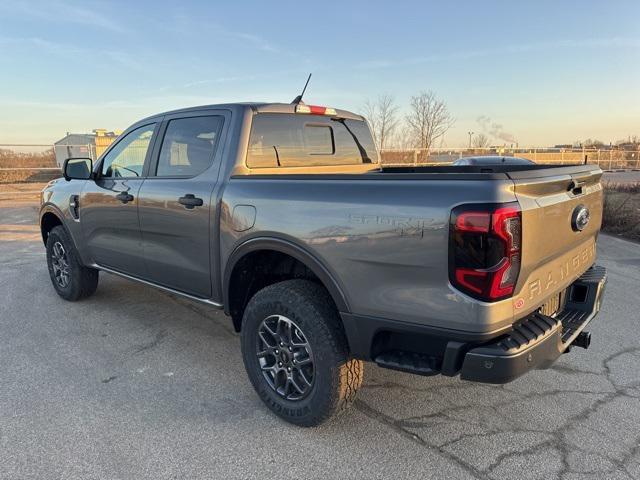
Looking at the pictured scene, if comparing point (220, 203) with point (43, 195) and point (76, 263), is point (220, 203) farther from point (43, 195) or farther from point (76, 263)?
point (43, 195)

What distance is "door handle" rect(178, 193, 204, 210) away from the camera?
128 inches

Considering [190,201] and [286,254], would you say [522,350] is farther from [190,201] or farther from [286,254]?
[190,201]

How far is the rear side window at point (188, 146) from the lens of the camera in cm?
340

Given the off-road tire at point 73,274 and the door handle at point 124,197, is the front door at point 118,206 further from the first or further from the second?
the off-road tire at point 73,274

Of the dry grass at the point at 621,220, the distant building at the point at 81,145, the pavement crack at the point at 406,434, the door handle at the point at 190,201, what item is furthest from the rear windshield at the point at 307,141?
the distant building at the point at 81,145

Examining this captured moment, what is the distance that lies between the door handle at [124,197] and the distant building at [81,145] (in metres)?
14.1

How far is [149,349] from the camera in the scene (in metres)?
3.95

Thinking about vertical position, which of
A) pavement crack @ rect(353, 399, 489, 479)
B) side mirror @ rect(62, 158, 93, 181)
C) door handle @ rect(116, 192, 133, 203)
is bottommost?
pavement crack @ rect(353, 399, 489, 479)

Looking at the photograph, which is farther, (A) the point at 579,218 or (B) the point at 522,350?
(A) the point at 579,218

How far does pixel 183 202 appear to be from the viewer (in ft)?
11.0

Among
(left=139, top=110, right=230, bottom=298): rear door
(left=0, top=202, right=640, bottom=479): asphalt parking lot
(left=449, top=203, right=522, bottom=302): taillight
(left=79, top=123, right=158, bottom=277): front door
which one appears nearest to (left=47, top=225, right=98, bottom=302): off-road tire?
(left=79, top=123, right=158, bottom=277): front door

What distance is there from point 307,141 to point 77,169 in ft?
7.62

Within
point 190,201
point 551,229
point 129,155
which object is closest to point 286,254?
point 190,201

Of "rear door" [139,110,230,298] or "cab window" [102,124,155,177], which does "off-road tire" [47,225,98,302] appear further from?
"rear door" [139,110,230,298]
